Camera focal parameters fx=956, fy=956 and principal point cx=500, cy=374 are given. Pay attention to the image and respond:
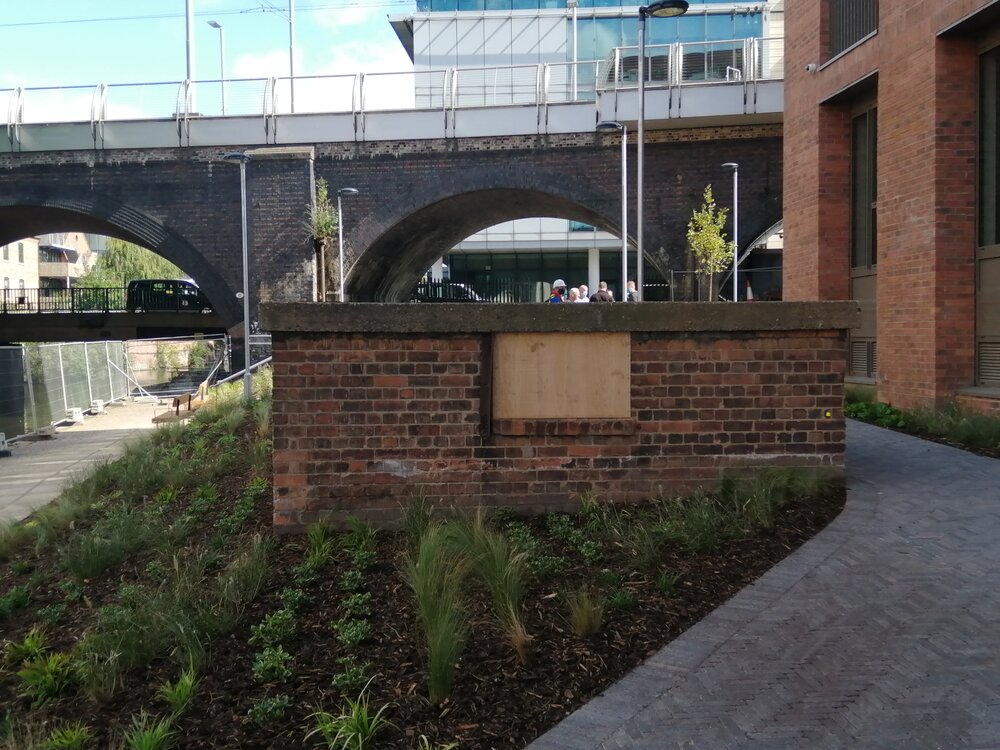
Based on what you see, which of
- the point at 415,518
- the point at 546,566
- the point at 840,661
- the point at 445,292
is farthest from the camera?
the point at 445,292

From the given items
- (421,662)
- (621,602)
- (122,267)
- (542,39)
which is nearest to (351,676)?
(421,662)

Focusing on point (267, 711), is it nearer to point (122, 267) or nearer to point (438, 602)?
point (438, 602)

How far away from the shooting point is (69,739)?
13.2ft

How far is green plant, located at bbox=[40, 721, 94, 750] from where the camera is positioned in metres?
4.00

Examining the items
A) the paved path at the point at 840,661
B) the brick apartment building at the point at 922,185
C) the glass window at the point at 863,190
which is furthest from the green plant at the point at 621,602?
the glass window at the point at 863,190

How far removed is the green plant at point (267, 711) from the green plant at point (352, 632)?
23.8 inches

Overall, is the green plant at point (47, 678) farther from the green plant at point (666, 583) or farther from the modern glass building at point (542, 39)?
the modern glass building at point (542, 39)

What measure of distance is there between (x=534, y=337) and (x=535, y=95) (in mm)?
23060

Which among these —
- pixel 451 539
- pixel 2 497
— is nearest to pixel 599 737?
pixel 451 539

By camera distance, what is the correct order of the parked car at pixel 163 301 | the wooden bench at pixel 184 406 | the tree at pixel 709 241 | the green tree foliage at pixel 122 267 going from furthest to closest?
the green tree foliage at pixel 122 267 < the parked car at pixel 163 301 < the tree at pixel 709 241 < the wooden bench at pixel 184 406

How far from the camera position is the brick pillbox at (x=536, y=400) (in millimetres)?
6547

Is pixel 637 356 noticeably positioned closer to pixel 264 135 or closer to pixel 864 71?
pixel 864 71

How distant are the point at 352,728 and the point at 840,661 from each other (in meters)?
2.15

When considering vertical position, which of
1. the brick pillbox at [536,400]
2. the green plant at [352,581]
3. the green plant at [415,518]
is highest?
the brick pillbox at [536,400]
